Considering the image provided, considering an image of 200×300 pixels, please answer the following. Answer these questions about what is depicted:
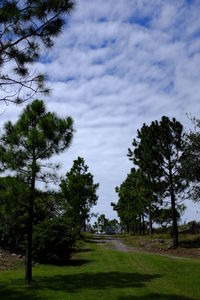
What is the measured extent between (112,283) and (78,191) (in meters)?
29.8

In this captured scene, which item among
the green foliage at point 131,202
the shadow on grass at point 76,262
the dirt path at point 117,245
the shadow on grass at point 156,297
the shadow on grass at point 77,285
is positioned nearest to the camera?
the shadow on grass at point 156,297

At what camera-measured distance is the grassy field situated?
11836 mm

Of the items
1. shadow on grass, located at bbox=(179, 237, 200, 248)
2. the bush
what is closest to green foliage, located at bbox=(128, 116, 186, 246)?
shadow on grass, located at bbox=(179, 237, 200, 248)

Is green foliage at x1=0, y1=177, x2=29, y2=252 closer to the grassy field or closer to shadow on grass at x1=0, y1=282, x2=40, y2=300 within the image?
the grassy field

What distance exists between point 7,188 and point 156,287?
6404 millimetres

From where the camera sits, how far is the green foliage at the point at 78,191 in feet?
142

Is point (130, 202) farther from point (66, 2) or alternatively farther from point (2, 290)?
point (66, 2)

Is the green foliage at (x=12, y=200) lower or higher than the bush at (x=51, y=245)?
higher

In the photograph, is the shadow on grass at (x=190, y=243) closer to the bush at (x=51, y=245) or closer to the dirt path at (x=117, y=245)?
the dirt path at (x=117, y=245)

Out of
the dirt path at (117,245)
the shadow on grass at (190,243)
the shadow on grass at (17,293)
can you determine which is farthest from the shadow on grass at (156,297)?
the dirt path at (117,245)

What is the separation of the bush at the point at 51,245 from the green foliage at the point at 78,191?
17883mm

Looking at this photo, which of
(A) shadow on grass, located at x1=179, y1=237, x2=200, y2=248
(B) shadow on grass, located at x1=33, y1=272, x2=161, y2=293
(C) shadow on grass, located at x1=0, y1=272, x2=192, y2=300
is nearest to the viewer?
(C) shadow on grass, located at x1=0, y1=272, x2=192, y2=300

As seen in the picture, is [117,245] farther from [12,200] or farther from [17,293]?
[17,293]

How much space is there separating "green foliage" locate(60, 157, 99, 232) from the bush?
17.9m
